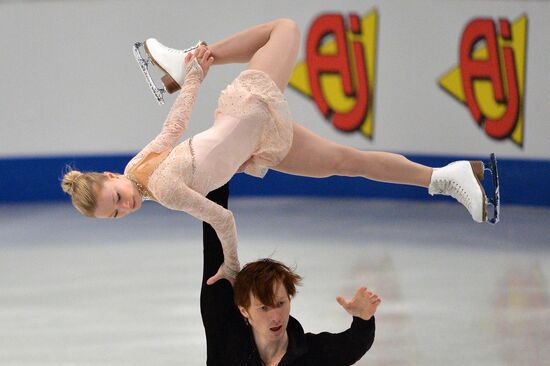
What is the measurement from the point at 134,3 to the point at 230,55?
414cm

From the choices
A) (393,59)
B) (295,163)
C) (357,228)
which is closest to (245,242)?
(357,228)

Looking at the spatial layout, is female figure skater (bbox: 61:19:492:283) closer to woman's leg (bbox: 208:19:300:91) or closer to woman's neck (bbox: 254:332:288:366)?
woman's leg (bbox: 208:19:300:91)

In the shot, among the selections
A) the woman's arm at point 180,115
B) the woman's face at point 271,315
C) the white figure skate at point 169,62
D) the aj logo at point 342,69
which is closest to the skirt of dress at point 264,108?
the woman's arm at point 180,115

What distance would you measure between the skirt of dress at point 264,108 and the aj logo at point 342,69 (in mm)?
3944

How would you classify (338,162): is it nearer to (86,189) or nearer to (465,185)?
(465,185)

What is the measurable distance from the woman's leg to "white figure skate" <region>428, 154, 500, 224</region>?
700mm

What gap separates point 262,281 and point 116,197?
2.03 feet

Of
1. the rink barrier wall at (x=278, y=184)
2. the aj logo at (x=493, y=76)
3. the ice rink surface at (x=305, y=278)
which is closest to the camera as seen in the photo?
the ice rink surface at (x=305, y=278)

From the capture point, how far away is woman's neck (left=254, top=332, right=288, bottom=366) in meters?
3.06

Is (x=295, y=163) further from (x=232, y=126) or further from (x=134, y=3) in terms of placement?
(x=134, y=3)

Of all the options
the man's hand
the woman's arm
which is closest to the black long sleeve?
the man's hand

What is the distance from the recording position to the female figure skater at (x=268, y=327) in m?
3.01

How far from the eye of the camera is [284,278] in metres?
3.03

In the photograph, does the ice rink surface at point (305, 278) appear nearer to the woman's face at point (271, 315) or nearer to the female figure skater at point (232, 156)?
the female figure skater at point (232, 156)
